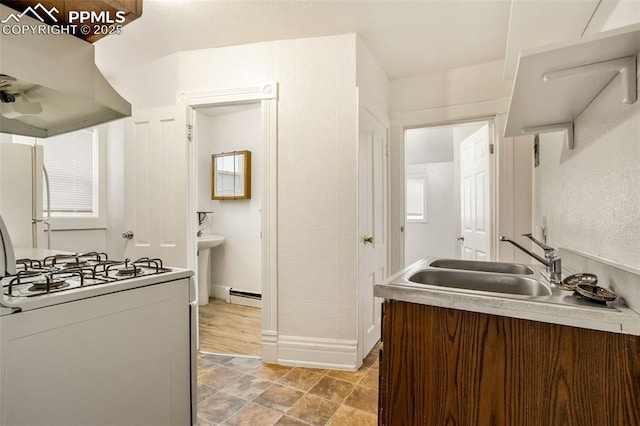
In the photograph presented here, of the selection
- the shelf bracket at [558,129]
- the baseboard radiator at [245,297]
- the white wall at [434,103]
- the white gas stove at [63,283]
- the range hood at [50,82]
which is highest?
the white wall at [434,103]

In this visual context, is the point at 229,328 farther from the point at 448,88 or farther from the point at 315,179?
the point at 448,88

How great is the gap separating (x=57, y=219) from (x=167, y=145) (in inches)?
54.8

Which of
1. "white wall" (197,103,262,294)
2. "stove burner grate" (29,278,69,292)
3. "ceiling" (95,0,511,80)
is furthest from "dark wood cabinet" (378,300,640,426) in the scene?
"white wall" (197,103,262,294)

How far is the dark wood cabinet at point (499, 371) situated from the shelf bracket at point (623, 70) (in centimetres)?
67

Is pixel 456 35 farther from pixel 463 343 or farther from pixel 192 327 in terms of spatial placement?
pixel 192 327

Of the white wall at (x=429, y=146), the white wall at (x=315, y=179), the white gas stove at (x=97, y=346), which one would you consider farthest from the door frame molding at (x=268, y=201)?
the white wall at (x=429, y=146)

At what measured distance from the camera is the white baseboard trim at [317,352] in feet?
7.63

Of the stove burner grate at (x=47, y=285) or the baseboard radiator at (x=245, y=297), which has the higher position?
the stove burner grate at (x=47, y=285)

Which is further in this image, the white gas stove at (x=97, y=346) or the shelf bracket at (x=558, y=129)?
the shelf bracket at (x=558, y=129)

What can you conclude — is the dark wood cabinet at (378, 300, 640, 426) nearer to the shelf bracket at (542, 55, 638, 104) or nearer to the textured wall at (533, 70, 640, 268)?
the textured wall at (533, 70, 640, 268)

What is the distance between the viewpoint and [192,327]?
4.79 feet

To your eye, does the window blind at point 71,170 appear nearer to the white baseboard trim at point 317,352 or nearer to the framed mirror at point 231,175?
the framed mirror at point 231,175

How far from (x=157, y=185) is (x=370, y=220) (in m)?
1.87

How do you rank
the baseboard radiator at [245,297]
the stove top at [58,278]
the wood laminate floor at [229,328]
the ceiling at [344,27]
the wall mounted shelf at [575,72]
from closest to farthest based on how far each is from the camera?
the wall mounted shelf at [575,72], the stove top at [58,278], the ceiling at [344,27], the wood laminate floor at [229,328], the baseboard radiator at [245,297]
